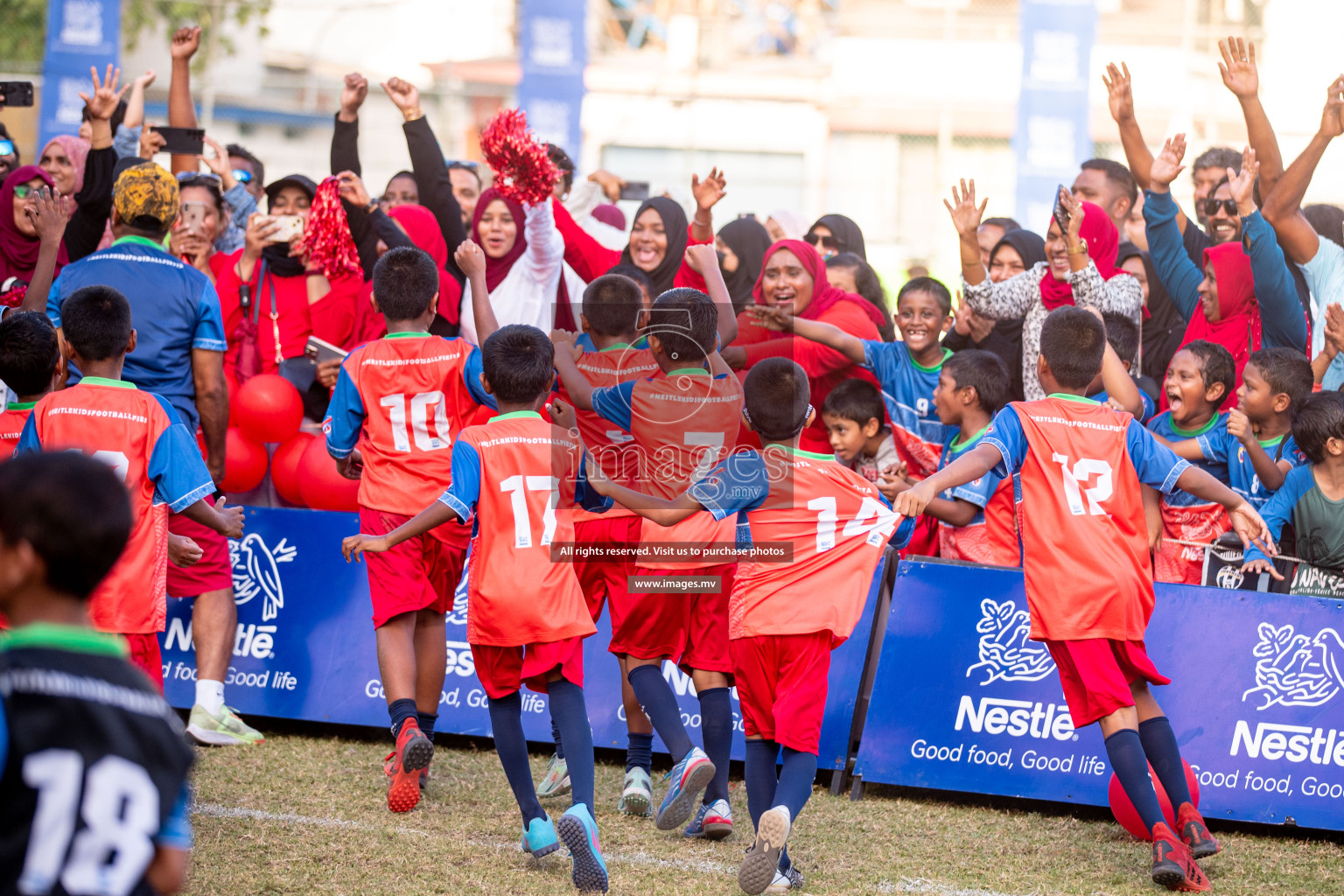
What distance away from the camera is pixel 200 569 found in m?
6.23

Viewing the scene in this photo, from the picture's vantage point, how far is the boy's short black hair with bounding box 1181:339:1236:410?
6387mm

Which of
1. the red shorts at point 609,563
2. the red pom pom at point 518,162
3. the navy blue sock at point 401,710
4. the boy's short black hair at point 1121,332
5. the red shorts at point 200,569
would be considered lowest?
the navy blue sock at point 401,710

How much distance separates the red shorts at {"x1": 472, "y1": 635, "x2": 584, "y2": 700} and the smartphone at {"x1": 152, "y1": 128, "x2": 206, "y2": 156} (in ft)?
15.9

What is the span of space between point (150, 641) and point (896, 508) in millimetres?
2954

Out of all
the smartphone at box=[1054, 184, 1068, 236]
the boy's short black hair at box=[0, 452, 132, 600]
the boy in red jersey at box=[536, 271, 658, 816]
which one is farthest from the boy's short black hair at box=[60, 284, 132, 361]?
the smartphone at box=[1054, 184, 1068, 236]

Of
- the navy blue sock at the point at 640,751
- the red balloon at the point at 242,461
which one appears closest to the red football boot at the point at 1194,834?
the navy blue sock at the point at 640,751

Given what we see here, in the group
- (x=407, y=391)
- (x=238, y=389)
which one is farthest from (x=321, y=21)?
(x=407, y=391)

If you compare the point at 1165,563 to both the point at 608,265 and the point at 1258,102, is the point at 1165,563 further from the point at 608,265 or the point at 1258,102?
Result: the point at 608,265

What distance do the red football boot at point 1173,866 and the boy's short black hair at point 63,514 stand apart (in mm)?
3763

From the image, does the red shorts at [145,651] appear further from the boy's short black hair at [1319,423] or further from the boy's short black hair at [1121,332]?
the boy's short black hair at [1319,423]

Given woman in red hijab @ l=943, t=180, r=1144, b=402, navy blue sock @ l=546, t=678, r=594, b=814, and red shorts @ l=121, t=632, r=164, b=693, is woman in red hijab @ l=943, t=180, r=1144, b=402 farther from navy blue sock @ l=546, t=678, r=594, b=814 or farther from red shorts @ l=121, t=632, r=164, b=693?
red shorts @ l=121, t=632, r=164, b=693

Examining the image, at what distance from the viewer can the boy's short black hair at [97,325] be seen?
4793mm

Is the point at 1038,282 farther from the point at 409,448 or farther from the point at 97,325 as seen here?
the point at 97,325

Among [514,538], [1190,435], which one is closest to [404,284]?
[514,538]
